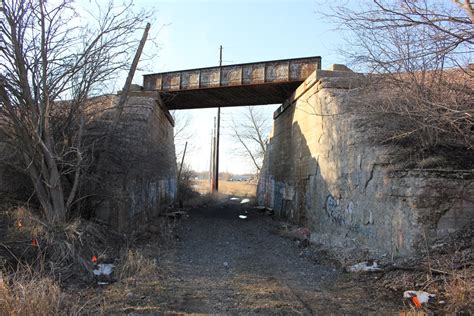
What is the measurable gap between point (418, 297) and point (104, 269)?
16.9 feet

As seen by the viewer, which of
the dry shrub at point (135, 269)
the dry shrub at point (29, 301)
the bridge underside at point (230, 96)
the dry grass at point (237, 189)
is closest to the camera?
the dry shrub at point (29, 301)

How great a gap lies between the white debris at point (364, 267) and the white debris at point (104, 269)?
441 cm

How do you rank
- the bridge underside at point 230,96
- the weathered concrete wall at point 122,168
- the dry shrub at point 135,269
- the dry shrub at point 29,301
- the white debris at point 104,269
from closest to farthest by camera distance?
1. the dry shrub at point 29,301
2. the dry shrub at point 135,269
3. the white debris at point 104,269
4. the weathered concrete wall at point 122,168
5. the bridge underside at point 230,96

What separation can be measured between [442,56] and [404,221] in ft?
9.70

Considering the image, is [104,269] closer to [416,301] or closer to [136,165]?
[416,301]

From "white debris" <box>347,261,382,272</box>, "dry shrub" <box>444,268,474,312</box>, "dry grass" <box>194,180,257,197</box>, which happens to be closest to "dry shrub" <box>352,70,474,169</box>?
"white debris" <box>347,261,382,272</box>

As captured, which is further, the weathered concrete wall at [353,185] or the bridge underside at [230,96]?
the bridge underside at [230,96]

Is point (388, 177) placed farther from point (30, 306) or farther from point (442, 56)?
point (30, 306)

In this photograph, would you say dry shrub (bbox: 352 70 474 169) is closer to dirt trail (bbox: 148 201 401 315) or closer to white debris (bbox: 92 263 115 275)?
dirt trail (bbox: 148 201 401 315)

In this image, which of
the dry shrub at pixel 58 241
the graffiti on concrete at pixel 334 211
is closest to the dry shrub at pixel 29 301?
the dry shrub at pixel 58 241

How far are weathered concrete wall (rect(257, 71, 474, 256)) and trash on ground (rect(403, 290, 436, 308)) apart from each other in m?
1.52

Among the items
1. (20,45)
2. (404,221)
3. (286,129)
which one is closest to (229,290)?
(404,221)

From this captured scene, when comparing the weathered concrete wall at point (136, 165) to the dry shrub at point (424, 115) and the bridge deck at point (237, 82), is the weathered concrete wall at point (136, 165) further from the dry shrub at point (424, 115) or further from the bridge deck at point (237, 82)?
the dry shrub at point (424, 115)

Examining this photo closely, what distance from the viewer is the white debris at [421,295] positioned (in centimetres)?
520
